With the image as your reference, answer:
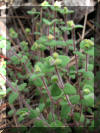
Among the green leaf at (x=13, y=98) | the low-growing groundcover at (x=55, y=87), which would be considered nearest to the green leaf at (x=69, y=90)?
the low-growing groundcover at (x=55, y=87)

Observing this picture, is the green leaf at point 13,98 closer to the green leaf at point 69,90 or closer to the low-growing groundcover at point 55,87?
the low-growing groundcover at point 55,87

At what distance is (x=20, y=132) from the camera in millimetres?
1786

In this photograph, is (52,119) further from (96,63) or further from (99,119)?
(96,63)

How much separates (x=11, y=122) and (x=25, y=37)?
4.26 feet

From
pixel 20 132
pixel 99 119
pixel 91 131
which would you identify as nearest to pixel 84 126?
pixel 91 131

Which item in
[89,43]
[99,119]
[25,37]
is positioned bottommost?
[99,119]

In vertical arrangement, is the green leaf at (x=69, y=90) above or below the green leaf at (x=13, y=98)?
above

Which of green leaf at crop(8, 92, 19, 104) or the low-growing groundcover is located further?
green leaf at crop(8, 92, 19, 104)

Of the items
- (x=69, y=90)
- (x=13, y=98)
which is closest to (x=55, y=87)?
(x=69, y=90)

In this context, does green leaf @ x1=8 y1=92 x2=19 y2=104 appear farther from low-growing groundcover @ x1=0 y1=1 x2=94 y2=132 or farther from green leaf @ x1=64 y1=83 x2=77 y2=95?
green leaf @ x1=64 y1=83 x2=77 y2=95

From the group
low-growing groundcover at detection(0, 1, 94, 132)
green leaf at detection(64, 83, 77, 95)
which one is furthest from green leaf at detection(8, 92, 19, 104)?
green leaf at detection(64, 83, 77, 95)

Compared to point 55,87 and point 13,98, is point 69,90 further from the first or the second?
point 13,98

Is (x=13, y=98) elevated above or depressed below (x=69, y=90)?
below

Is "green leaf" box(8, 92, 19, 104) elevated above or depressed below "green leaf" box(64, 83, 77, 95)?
below
